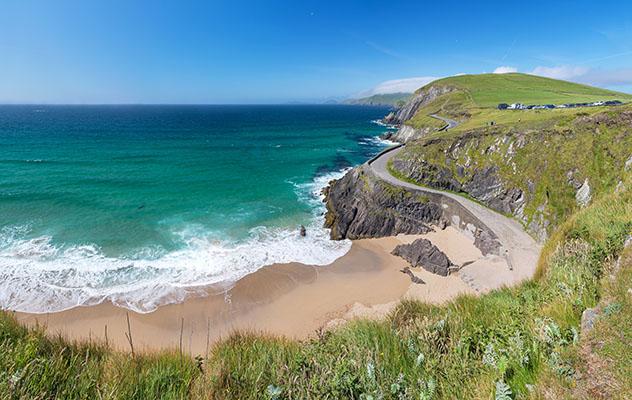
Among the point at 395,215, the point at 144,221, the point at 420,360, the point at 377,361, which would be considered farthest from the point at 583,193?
the point at 144,221

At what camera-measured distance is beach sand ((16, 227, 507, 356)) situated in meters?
17.4

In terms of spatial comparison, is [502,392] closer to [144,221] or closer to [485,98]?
[144,221]

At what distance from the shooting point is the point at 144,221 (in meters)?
31.8

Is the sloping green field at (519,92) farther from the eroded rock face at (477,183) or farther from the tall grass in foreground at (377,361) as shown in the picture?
the tall grass in foreground at (377,361)

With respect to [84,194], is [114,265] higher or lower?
lower

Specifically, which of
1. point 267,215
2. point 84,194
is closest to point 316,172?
point 267,215

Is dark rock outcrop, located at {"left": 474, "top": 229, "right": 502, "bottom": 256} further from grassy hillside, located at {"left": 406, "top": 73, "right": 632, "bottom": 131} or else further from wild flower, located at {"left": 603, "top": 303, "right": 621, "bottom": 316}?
grassy hillside, located at {"left": 406, "top": 73, "right": 632, "bottom": 131}

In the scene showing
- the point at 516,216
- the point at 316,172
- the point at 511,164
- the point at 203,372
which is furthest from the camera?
the point at 316,172

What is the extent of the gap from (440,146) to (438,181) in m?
6.97

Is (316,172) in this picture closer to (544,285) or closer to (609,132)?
(609,132)

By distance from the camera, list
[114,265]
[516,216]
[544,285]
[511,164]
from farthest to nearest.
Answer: [511,164], [516,216], [114,265], [544,285]

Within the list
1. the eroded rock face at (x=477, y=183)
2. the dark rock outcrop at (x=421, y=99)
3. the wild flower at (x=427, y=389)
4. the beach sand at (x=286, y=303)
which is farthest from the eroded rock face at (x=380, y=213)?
the dark rock outcrop at (x=421, y=99)

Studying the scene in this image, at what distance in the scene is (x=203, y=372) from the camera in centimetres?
432

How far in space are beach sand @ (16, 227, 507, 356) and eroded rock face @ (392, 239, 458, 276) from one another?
572 millimetres
